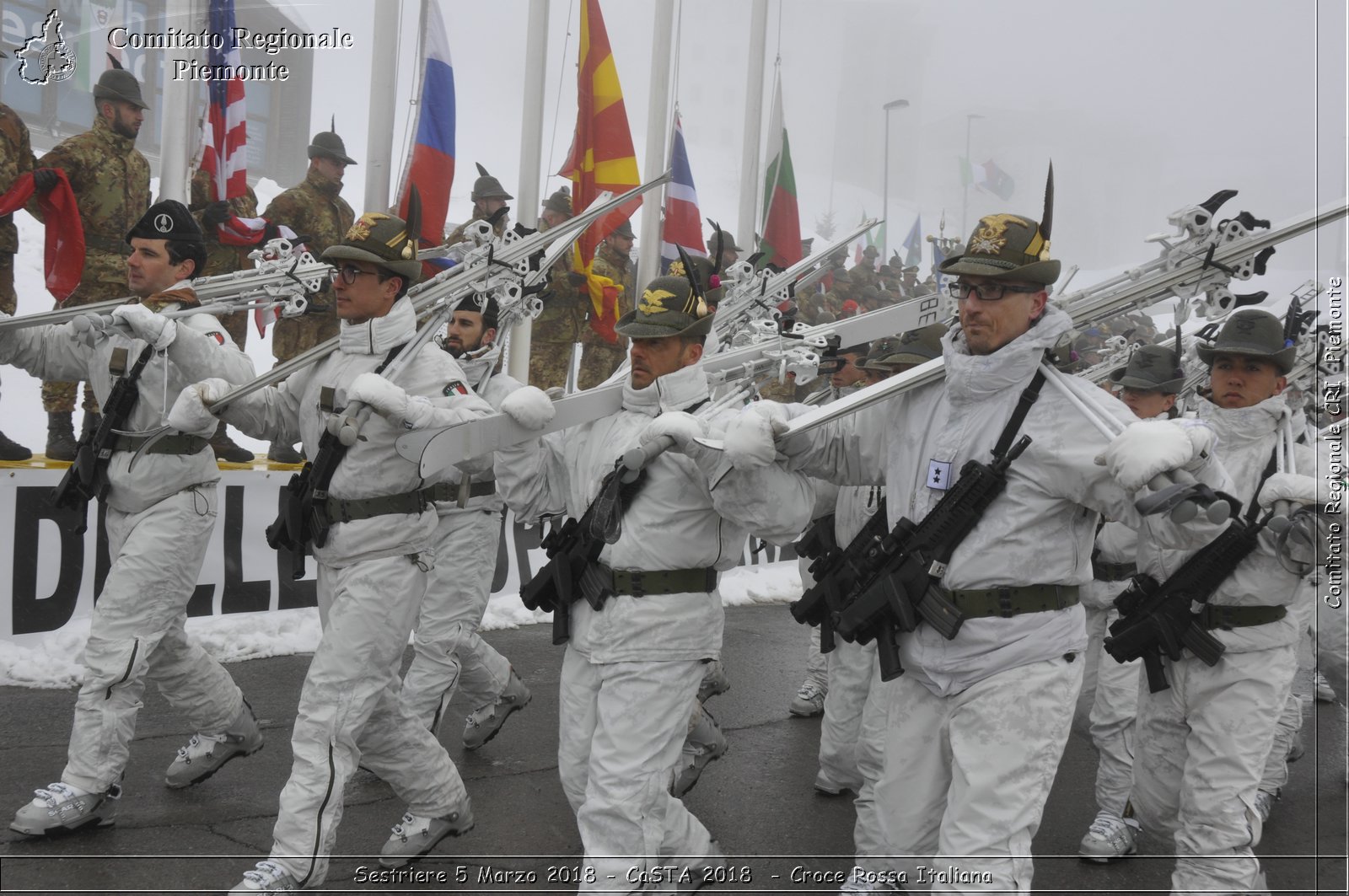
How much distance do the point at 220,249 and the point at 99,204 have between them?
92 cm

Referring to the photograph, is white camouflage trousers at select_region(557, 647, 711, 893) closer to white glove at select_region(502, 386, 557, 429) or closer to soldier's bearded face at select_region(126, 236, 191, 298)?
white glove at select_region(502, 386, 557, 429)

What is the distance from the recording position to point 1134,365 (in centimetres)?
606

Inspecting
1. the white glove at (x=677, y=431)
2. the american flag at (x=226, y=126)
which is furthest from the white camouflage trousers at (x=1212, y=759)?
the american flag at (x=226, y=126)

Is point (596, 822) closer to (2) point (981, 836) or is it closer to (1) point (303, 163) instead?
(2) point (981, 836)

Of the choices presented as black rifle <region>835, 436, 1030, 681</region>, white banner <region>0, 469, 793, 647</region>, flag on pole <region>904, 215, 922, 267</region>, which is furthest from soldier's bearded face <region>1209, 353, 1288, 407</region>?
flag on pole <region>904, 215, 922, 267</region>

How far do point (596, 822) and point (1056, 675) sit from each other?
1.49 meters

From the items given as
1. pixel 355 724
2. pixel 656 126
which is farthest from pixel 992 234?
pixel 656 126

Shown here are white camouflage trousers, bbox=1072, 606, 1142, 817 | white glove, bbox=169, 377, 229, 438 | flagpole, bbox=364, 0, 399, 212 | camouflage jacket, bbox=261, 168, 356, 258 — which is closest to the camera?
white glove, bbox=169, 377, 229, 438

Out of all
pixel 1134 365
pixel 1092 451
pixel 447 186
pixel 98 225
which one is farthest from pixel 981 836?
pixel 447 186

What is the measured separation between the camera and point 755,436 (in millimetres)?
3467

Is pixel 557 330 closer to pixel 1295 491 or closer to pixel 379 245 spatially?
pixel 379 245

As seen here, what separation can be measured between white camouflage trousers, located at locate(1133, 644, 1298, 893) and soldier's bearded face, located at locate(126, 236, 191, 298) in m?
4.63

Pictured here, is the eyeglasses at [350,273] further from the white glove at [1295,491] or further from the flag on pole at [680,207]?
the flag on pole at [680,207]

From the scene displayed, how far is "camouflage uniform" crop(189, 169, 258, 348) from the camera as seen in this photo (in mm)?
8875
